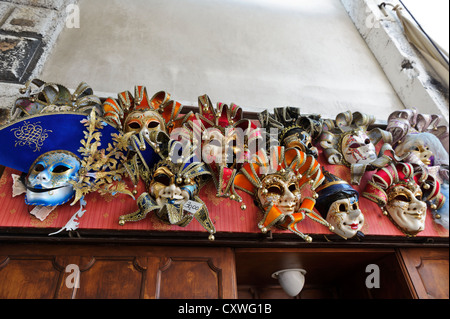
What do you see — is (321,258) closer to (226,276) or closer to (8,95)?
(226,276)

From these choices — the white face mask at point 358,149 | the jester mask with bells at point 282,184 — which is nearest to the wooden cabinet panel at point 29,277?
the jester mask with bells at point 282,184

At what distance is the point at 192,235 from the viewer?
147cm

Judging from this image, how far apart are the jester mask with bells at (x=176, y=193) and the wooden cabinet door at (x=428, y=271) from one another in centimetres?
127

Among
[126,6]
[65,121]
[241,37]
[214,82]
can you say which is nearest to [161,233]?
[65,121]

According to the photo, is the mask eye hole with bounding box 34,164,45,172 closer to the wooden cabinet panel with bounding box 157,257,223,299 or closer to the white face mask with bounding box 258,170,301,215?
the wooden cabinet panel with bounding box 157,257,223,299

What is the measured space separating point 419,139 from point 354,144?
23.4 inches

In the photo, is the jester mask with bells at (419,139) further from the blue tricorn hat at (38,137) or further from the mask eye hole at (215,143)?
the blue tricorn hat at (38,137)

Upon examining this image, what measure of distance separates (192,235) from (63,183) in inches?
25.7

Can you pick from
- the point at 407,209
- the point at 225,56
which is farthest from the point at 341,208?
the point at 225,56

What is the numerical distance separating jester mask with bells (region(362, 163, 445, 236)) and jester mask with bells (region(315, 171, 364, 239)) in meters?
0.26

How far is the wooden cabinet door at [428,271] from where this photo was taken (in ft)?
5.51

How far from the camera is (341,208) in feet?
5.24

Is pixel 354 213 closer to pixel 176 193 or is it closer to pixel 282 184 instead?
pixel 282 184

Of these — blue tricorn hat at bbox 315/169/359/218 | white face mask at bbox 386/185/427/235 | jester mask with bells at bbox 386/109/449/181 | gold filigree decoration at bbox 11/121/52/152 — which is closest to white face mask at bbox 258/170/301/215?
blue tricorn hat at bbox 315/169/359/218
